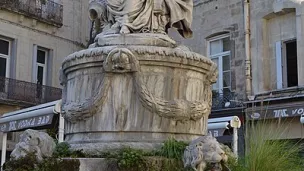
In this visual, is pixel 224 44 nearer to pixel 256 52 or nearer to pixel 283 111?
pixel 256 52

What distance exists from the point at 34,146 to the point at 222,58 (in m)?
14.3

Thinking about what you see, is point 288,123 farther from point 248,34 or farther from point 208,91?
point 208,91

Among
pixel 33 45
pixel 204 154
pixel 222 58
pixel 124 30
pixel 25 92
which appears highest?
pixel 33 45

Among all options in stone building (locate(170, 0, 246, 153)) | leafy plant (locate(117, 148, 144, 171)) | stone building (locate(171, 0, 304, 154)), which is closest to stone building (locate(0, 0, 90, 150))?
stone building (locate(170, 0, 246, 153))

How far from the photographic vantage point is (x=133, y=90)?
582 cm

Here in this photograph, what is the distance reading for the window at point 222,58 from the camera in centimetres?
1864

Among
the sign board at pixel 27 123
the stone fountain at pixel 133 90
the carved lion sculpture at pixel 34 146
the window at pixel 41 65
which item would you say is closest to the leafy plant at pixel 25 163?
the carved lion sculpture at pixel 34 146

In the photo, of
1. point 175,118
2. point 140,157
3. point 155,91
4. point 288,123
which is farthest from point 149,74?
point 288,123

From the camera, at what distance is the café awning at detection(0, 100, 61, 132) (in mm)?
12695

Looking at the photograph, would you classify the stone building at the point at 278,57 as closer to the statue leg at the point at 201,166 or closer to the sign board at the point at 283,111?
the sign board at the point at 283,111

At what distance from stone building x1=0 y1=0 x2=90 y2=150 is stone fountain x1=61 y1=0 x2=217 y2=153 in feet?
51.1

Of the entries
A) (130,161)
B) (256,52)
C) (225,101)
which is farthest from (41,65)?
(130,161)

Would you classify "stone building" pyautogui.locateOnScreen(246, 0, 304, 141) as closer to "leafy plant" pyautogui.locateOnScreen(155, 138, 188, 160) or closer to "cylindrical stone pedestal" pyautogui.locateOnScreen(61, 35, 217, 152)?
"cylindrical stone pedestal" pyautogui.locateOnScreen(61, 35, 217, 152)

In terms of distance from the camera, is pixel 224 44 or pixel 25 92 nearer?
pixel 224 44
